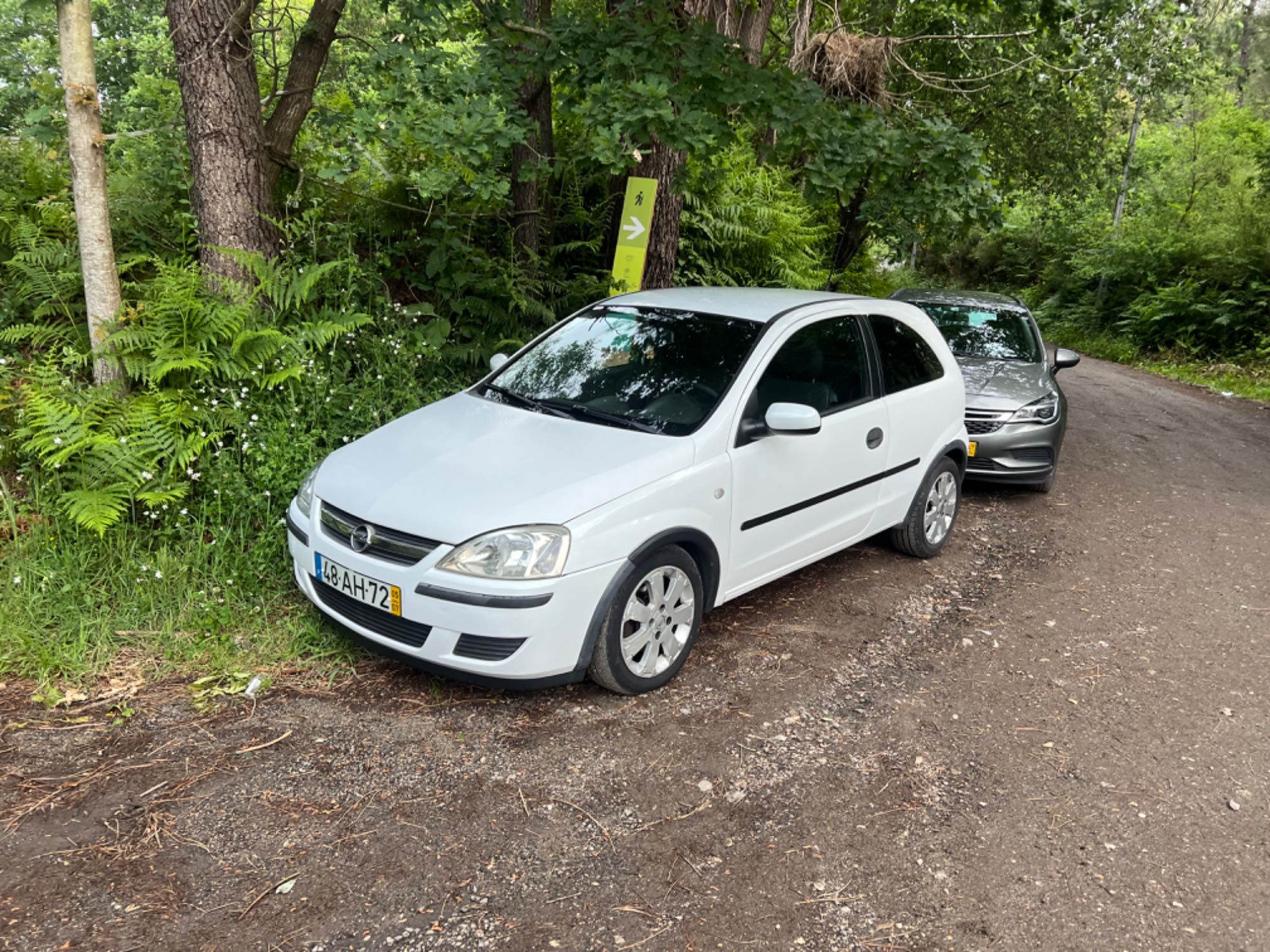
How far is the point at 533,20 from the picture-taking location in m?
6.70

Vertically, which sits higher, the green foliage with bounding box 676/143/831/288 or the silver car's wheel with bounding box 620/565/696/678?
the green foliage with bounding box 676/143/831/288

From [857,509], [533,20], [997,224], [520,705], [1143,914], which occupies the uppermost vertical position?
[533,20]

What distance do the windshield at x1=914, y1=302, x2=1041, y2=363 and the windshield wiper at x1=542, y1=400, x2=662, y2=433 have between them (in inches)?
190

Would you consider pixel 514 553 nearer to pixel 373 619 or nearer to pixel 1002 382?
pixel 373 619

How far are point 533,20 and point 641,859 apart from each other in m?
6.14

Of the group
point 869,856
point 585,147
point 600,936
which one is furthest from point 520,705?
point 585,147

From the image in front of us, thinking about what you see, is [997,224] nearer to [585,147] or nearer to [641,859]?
[585,147]

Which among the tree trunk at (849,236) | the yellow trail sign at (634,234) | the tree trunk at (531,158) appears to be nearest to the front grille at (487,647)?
the yellow trail sign at (634,234)

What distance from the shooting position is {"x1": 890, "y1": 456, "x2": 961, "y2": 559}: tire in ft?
18.2

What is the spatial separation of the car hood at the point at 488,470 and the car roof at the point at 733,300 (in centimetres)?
105

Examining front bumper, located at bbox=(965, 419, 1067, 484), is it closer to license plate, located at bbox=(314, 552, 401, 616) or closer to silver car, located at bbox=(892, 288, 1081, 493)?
silver car, located at bbox=(892, 288, 1081, 493)

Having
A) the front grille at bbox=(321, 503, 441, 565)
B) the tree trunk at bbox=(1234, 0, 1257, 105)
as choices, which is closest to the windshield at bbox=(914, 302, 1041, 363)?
the front grille at bbox=(321, 503, 441, 565)

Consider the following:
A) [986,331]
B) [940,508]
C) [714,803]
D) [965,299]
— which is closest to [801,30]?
[965,299]

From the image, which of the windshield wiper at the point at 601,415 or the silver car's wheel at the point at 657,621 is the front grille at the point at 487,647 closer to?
the silver car's wheel at the point at 657,621
